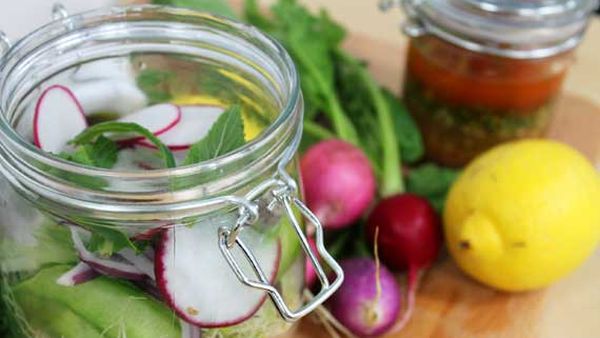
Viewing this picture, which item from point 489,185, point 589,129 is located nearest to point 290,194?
point 489,185

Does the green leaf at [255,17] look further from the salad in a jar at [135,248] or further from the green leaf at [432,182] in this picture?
the salad in a jar at [135,248]

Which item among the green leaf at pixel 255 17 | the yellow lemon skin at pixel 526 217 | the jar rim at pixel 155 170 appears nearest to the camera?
the jar rim at pixel 155 170

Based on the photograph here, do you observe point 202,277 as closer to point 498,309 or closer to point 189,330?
point 189,330

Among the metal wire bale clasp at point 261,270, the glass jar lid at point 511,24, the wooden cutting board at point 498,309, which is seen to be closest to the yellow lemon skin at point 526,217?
the wooden cutting board at point 498,309

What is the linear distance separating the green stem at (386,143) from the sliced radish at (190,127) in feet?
0.81

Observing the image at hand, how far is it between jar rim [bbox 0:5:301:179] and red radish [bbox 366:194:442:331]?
0.72 feet

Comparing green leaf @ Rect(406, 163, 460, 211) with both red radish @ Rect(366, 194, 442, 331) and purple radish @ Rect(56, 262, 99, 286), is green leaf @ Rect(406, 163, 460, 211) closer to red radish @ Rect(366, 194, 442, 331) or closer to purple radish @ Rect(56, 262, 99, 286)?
red radish @ Rect(366, 194, 442, 331)

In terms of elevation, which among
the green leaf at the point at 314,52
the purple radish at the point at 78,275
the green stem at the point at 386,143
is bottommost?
the green stem at the point at 386,143

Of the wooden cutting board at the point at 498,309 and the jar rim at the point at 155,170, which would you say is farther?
the wooden cutting board at the point at 498,309

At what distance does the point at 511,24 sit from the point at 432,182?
0.16 meters

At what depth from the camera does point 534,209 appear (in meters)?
0.60

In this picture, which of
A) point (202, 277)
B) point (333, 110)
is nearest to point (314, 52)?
point (333, 110)

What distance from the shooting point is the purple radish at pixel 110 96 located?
0.53 m

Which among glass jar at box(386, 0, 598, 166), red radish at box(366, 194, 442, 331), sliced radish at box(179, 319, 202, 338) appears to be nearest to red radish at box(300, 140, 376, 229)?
red radish at box(366, 194, 442, 331)
